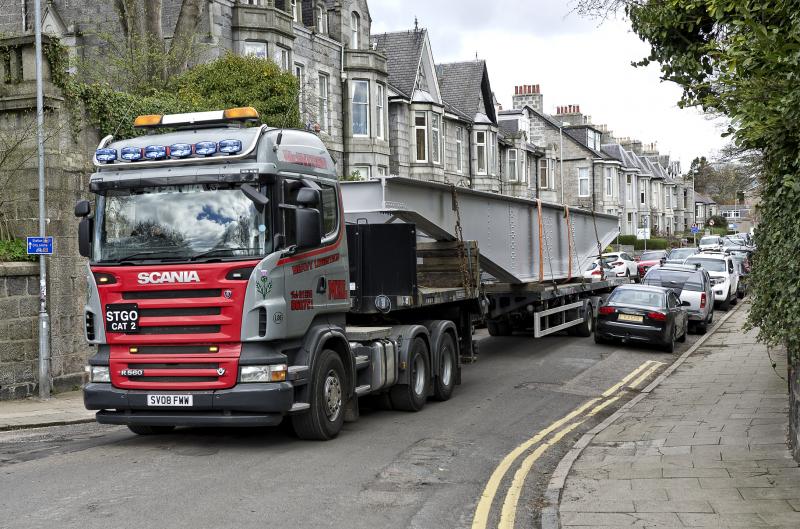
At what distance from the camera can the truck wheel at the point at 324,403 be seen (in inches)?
394

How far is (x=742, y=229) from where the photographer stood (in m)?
136

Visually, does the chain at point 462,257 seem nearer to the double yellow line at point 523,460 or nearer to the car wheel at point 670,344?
the double yellow line at point 523,460

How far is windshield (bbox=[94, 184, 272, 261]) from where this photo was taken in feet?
30.7

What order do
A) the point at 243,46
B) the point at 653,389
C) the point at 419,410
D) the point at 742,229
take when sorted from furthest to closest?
the point at 742,229
the point at 243,46
the point at 653,389
the point at 419,410

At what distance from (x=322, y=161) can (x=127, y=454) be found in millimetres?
4148

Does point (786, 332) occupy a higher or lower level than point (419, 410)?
higher

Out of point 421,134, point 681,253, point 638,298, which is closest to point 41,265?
point 638,298

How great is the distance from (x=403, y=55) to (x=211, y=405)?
109 ft

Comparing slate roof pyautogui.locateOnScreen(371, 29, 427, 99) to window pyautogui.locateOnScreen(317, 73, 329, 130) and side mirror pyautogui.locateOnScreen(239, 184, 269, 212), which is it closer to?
window pyautogui.locateOnScreen(317, 73, 329, 130)

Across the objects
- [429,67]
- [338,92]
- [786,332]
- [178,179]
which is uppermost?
[429,67]

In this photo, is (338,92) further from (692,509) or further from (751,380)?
(692,509)

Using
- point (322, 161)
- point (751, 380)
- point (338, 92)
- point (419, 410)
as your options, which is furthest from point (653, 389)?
point (338, 92)

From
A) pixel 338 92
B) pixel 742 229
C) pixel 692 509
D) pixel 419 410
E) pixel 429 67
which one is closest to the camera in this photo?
pixel 692 509

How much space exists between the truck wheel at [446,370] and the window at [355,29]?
22509 mm
